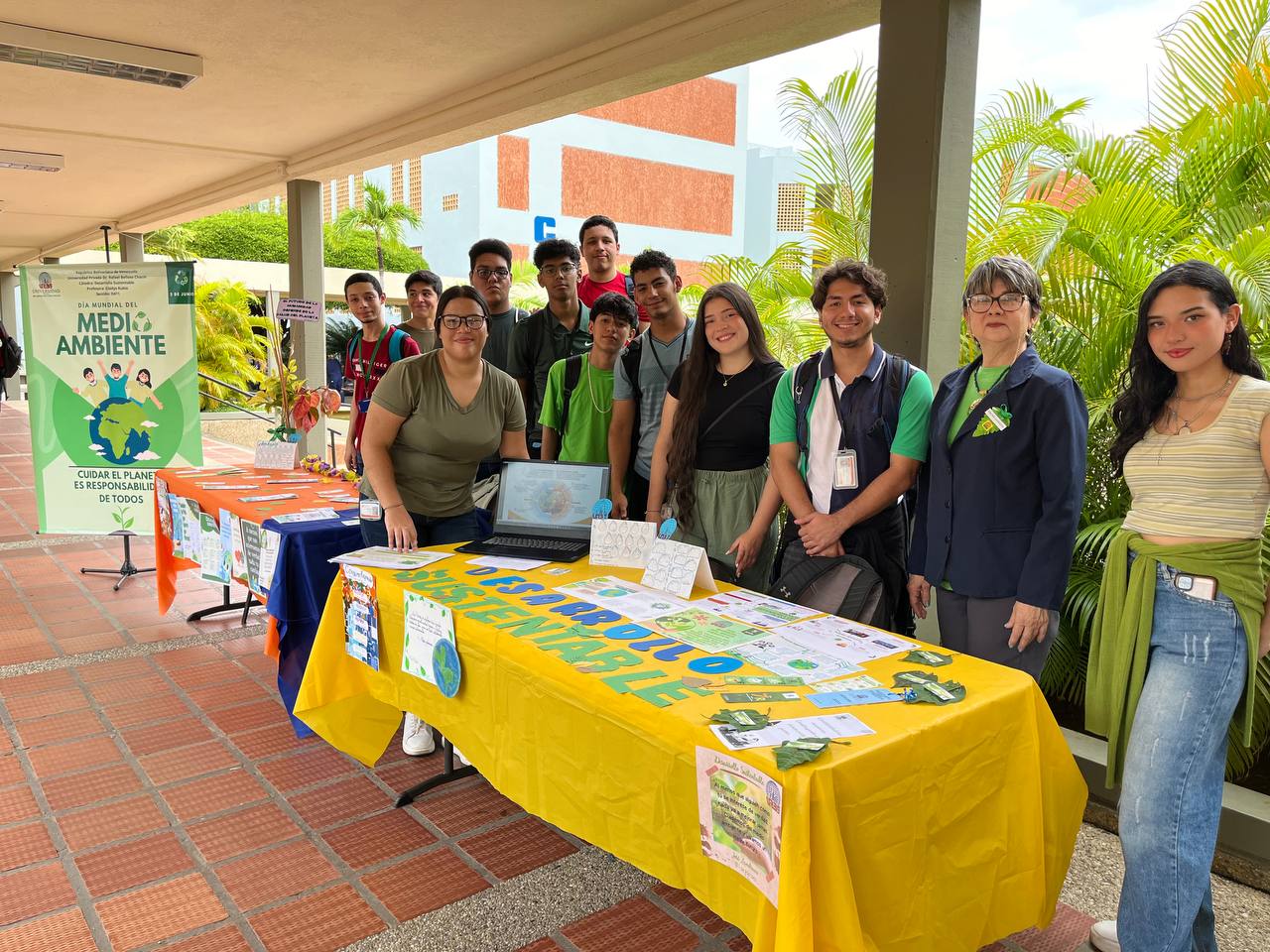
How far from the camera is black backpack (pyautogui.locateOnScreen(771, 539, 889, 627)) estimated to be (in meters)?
2.27

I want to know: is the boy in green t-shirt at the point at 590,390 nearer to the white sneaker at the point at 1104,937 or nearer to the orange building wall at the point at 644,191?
the white sneaker at the point at 1104,937

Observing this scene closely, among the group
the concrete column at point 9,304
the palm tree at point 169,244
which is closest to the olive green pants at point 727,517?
the concrete column at point 9,304

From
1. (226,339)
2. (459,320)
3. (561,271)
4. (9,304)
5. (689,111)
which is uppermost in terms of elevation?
(689,111)

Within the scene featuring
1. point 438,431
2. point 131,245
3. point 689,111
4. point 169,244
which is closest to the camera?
point 438,431

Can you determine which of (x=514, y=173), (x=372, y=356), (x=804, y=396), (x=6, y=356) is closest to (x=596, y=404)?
(x=804, y=396)

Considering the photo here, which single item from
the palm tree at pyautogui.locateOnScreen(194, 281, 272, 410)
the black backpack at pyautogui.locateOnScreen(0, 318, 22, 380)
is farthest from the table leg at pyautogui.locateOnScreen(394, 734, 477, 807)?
the palm tree at pyautogui.locateOnScreen(194, 281, 272, 410)

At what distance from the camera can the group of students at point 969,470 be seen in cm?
166

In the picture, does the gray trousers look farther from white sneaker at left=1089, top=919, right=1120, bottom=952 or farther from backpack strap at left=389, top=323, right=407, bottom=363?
backpack strap at left=389, top=323, right=407, bottom=363

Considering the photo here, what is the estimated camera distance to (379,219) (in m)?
29.4

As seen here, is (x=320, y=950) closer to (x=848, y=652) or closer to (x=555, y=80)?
(x=848, y=652)

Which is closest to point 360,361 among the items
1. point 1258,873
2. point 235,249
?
point 1258,873

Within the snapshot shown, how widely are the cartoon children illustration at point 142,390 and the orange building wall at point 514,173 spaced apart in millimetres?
25044

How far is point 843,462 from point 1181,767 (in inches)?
39.0

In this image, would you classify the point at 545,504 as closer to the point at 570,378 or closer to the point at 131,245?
the point at 570,378
